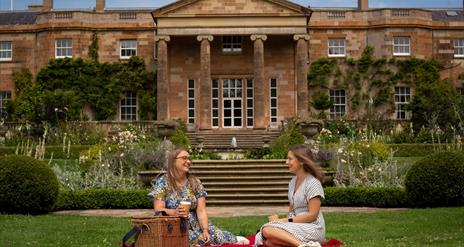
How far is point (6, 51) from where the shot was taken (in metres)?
42.8

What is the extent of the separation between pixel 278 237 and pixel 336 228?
4806 millimetres

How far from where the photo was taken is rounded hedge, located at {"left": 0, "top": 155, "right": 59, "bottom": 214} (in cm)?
1698

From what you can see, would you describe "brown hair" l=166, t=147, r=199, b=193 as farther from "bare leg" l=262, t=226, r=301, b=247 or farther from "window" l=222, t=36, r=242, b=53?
"window" l=222, t=36, r=242, b=53

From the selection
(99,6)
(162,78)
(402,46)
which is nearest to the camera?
(162,78)

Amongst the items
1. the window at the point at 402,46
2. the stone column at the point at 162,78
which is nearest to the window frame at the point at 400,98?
the window at the point at 402,46

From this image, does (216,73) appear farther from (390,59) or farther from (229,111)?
(390,59)

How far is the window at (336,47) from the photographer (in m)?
41.7

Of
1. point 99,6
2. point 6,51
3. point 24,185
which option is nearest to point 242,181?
point 24,185

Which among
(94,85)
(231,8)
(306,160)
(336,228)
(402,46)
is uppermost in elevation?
(231,8)

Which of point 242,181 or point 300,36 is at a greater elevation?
point 300,36

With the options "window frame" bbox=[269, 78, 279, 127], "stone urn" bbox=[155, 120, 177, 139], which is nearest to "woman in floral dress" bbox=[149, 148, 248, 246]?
"stone urn" bbox=[155, 120, 177, 139]

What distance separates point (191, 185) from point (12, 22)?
124 ft

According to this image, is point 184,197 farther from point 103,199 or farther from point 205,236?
point 103,199

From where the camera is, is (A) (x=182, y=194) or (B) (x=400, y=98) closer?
(A) (x=182, y=194)
